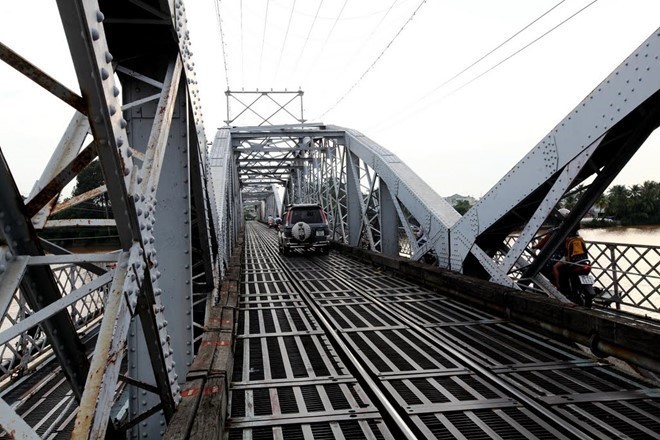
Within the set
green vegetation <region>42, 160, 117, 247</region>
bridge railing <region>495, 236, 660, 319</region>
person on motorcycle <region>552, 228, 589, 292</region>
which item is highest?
green vegetation <region>42, 160, 117, 247</region>

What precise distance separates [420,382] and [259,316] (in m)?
4.31

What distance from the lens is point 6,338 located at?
1.81 m

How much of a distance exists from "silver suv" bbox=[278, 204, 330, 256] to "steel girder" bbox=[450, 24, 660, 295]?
36.9ft

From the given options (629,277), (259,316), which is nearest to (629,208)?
(629,277)

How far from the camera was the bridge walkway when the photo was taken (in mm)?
4250

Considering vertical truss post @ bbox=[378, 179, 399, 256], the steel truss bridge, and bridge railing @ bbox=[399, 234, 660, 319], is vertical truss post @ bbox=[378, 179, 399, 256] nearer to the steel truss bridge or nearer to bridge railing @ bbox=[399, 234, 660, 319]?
the steel truss bridge

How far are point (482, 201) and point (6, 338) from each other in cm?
850

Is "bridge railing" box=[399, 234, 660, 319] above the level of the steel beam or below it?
below

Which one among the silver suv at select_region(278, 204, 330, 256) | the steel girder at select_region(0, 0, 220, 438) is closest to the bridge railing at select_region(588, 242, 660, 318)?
the steel girder at select_region(0, 0, 220, 438)

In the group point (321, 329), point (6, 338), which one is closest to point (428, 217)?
point (321, 329)

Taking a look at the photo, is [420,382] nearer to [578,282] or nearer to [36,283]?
[36,283]

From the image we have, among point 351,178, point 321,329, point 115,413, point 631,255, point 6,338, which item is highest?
point 351,178

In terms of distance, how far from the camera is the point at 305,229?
65.7 feet

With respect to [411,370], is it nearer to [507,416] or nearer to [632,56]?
[507,416]
